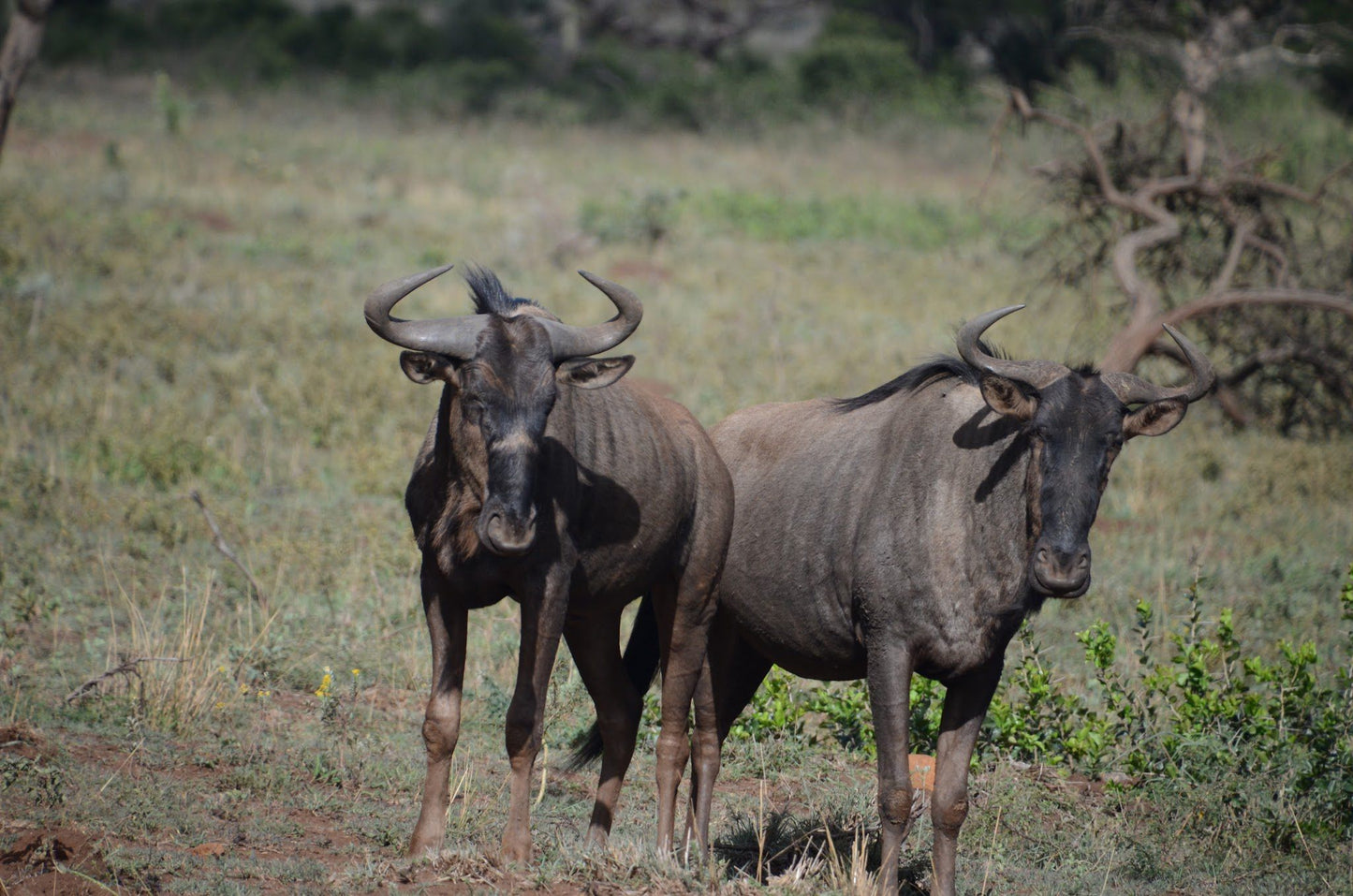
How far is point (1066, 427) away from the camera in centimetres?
496

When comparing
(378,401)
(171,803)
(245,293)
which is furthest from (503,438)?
(245,293)

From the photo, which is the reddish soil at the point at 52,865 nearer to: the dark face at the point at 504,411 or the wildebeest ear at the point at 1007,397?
the dark face at the point at 504,411

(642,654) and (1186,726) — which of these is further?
(1186,726)

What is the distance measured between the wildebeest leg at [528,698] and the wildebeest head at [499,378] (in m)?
0.41

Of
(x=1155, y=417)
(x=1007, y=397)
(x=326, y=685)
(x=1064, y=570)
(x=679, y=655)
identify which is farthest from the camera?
(x=326, y=685)

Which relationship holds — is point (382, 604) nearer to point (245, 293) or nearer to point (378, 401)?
point (378, 401)

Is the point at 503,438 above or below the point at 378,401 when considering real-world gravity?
above

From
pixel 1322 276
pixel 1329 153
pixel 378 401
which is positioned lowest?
pixel 378 401

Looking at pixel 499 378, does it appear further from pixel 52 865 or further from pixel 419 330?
pixel 52 865

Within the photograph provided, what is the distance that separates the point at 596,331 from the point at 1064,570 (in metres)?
1.91

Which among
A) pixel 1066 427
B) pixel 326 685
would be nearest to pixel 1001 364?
pixel 1066 427

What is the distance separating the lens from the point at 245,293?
1572 centimetres

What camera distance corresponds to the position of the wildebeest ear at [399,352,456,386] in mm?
4875

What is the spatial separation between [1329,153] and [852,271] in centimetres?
942
